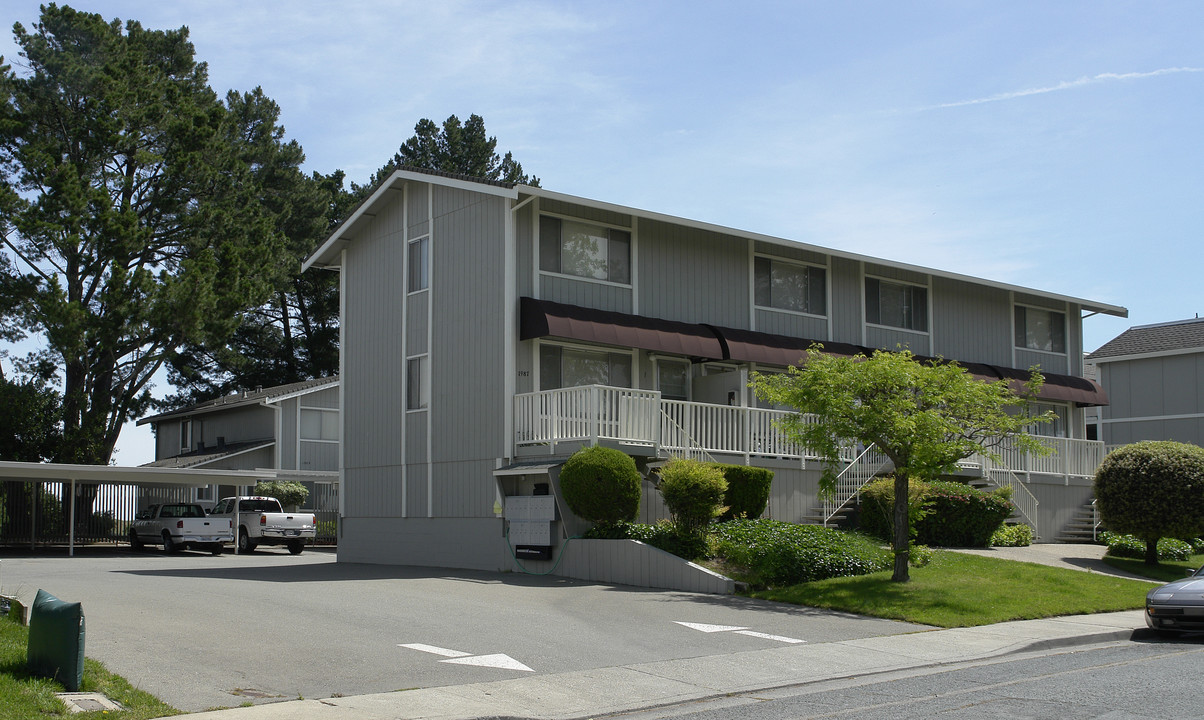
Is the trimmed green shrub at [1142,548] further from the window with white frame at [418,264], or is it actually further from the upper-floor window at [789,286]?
the window with white frame at [418,264]

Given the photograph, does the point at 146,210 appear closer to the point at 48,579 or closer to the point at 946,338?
the point at 48,579

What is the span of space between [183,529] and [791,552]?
2018 centimetres

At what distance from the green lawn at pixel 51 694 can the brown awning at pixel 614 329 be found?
12.8 metres

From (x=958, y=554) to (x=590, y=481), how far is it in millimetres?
7087

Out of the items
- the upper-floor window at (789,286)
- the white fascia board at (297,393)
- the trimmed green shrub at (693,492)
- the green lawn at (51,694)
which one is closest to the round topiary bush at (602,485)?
the trimmed green shrub at (693,492)

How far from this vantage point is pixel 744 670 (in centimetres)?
1113

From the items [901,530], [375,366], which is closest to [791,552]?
[901,530]

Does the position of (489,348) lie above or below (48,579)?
above

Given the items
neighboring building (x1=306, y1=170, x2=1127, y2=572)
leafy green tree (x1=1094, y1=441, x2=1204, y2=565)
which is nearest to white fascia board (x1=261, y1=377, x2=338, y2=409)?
neighboring building (x1=306, y1=170, x2=1127, y2=572)

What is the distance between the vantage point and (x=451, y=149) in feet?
184

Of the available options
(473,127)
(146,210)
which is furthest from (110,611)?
(473,127)

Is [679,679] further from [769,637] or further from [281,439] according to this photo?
[281,439]

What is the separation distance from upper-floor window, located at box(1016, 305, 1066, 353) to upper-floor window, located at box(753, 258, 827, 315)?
308 inches

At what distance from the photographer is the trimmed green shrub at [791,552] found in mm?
17875
